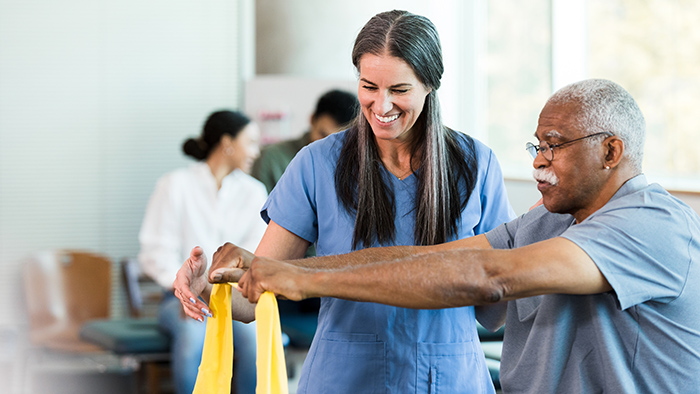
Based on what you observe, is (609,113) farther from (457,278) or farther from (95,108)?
(95,108)

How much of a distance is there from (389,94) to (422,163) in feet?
0.58

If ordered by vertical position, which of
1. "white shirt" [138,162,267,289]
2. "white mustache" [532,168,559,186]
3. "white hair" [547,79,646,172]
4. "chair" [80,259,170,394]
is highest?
"white hair" [547,79,646,172]

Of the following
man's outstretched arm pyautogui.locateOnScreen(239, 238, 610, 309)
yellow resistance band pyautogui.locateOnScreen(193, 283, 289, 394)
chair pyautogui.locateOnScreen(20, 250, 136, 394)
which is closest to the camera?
man's outstretched arm pyautogui.locateOnScreen(239, 238, 610, 309)

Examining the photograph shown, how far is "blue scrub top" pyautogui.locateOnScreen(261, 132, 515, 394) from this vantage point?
1474 millimetres

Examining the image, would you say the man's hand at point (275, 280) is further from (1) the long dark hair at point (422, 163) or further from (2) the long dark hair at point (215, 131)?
(2) the long dark hair at point (215, 131)

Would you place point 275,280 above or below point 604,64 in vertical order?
below

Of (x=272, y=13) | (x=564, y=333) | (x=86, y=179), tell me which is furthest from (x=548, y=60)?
(x=564, y=333)

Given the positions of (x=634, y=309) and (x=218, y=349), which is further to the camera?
(x=218, y=349)

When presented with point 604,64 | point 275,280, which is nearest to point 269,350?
point 275,280

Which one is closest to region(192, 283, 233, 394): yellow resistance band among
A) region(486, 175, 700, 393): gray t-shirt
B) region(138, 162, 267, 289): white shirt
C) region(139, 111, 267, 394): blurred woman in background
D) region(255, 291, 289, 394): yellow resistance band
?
region(255, 291, 289, 394): yellow resistance band

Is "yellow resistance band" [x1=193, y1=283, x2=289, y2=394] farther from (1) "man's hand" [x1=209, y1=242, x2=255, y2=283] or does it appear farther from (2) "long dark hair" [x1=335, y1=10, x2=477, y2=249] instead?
(2) "long dark hair" [x1=335, y1=10, x2=477, y2=249]

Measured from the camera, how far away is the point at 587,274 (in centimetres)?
111

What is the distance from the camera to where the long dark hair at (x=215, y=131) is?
3.90 meters

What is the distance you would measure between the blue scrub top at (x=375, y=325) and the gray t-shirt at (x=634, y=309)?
26 centimetres
